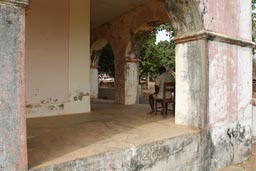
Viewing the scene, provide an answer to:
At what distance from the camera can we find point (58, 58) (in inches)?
255

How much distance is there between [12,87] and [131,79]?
24.1ft

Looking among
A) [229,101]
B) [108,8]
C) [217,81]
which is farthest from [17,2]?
[108,8]

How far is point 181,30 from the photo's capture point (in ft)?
16.7

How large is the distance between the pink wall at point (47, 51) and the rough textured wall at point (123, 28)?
109 inches

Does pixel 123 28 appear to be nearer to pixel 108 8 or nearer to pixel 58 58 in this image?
pixel 108 8

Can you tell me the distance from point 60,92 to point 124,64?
359 centimetres

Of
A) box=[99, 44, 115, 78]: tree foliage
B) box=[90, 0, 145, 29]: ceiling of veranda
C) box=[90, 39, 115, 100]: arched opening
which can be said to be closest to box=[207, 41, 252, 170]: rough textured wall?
box=[90, 0, 145, 29]: ceiling of veranda

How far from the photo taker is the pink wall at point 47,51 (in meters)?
6.07

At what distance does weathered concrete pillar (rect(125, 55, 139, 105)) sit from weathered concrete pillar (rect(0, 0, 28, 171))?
7.05 meters

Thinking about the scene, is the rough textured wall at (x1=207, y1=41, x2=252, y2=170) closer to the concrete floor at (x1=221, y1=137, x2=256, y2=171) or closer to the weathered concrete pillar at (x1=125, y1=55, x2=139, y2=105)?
the concrete floor at (x1=221, y1=137, x2=256, y2=171)

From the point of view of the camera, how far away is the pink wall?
19.9ft

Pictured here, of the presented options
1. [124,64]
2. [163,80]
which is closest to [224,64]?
[163,80]

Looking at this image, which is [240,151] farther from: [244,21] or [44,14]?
[44,14]

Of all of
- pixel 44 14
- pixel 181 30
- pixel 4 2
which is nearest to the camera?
pixel 4 2
